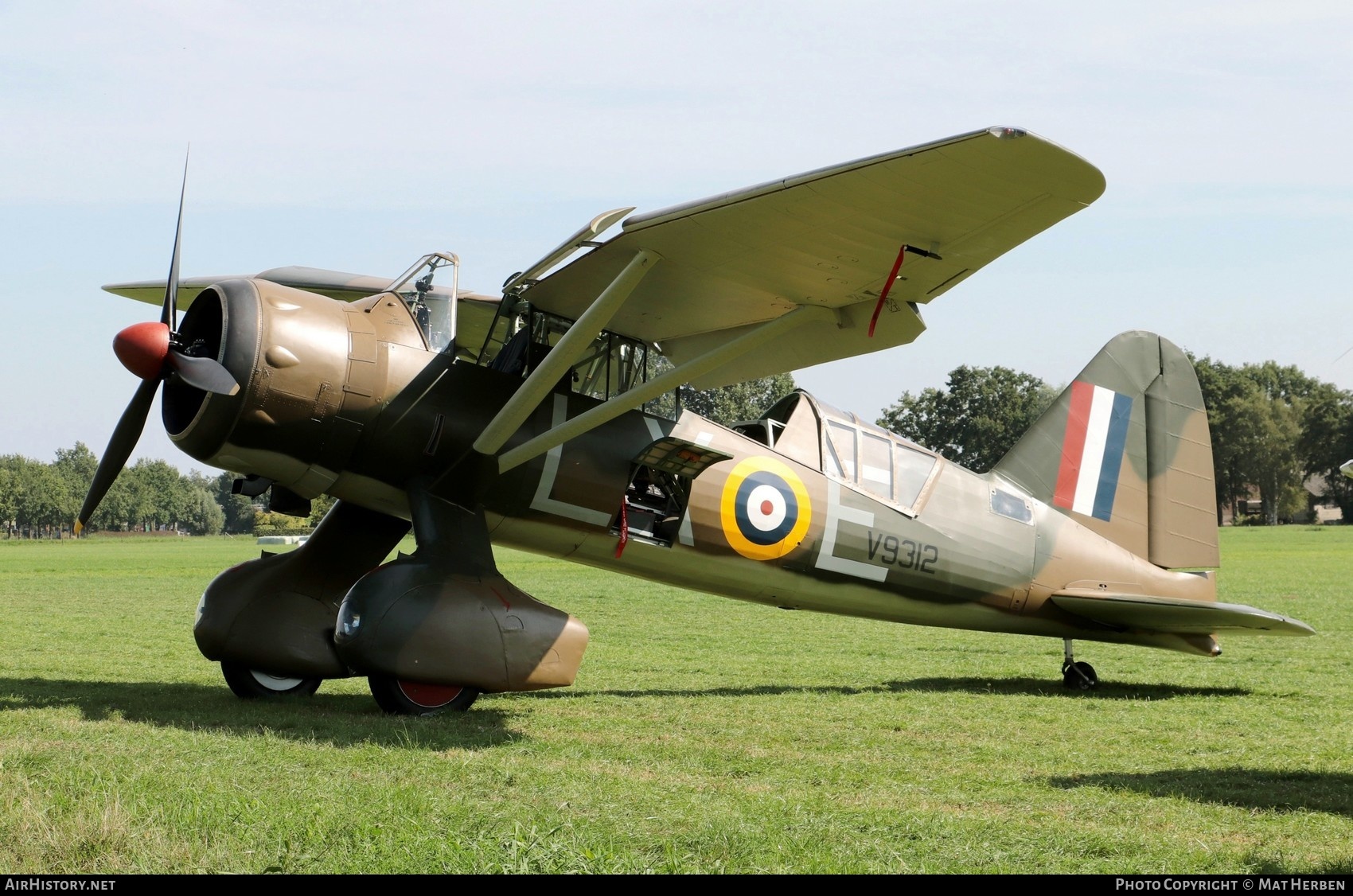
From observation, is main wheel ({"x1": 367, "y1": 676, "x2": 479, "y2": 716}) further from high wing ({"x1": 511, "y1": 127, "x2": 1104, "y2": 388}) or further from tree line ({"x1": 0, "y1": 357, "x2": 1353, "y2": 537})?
tree line ({"x1": 0, "y1": 357, "x2": 1353, "y2": 537})

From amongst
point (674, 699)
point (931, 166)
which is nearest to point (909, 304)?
point (931, 166)

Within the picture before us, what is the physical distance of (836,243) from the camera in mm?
7684

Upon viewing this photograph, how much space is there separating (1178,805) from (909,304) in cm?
437

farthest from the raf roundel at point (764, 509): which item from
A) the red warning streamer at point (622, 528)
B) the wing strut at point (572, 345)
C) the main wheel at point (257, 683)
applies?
the main wheel at point (257, 683)

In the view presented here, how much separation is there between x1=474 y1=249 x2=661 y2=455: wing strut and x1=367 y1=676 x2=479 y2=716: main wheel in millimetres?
1804

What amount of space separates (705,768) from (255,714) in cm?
332

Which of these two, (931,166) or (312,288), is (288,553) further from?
(931,166)

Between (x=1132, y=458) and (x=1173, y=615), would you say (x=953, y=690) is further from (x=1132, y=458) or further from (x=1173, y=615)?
(x=1132, y=458)

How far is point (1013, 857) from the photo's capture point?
4465 millimetres

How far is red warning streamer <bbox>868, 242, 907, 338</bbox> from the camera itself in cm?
764

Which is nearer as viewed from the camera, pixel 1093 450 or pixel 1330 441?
pixel 1093 450

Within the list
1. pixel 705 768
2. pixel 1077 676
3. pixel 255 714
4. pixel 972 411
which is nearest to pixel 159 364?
pixel 255 714

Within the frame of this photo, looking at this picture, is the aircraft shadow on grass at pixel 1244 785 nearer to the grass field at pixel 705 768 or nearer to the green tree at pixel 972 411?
the grass field at pixel 705 768

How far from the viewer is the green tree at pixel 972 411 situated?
3947 inches
